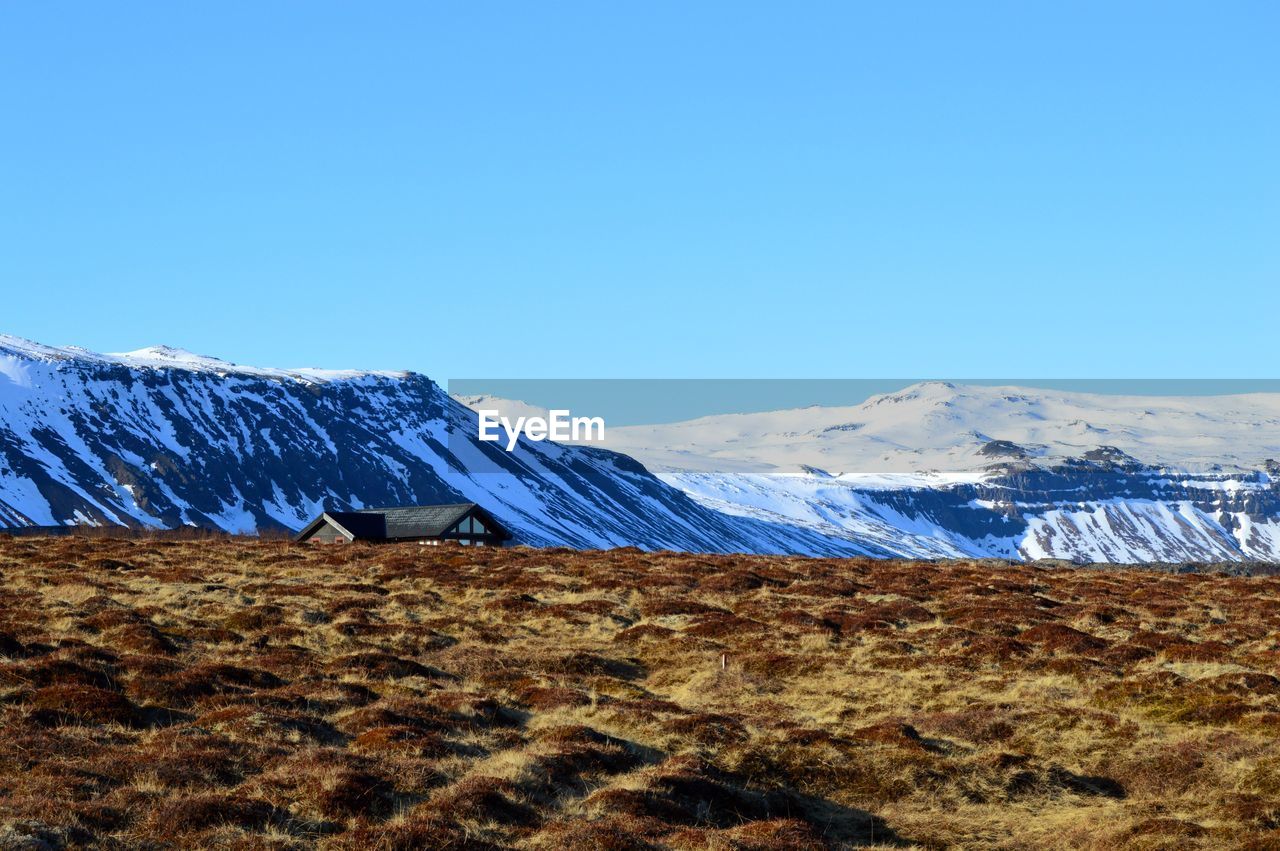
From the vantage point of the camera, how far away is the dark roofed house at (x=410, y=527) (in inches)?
3302

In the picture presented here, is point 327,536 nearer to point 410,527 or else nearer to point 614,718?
point 410,527

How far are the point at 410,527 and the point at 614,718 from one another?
5918 cm

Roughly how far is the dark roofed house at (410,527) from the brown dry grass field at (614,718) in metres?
30.0

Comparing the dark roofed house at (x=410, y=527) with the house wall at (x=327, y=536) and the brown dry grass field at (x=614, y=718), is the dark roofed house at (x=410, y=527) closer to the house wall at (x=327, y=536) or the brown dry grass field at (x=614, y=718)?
the house wall at (x=327, y=536)

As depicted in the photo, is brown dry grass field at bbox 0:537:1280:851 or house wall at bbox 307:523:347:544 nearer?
brown dry grass field at bbox 0:537:1280:851

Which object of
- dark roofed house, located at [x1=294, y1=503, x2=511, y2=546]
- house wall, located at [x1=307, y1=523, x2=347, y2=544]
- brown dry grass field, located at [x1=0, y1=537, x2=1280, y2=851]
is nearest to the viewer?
brown dry grass field, located at [x1=0, y1=537, x2=1280, y2=851]

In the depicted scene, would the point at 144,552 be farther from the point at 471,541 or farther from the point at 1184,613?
the point at 1184,613

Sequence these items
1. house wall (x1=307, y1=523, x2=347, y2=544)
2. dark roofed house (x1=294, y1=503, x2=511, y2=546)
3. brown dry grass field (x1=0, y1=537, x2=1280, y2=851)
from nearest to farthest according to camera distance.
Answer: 1. brown dry grass field (x1=0, y1=537, x2=1280, y2=851)
2. house wall (x1=307, y1=523, x2=347, y2=544)
3. dark roofed house (x1=294, y1=503, x2=511, y2=546)

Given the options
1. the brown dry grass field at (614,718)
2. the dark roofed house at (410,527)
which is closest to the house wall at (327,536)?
the dark roofed house at (410,527)

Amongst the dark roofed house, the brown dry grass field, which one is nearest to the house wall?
the dark roofed house

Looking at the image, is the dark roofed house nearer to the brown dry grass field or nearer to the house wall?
the house wall

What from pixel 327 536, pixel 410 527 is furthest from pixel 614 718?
pixel 410 527

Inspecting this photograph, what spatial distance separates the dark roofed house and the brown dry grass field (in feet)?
98.4

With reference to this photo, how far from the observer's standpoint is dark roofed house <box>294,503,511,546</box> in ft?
275
